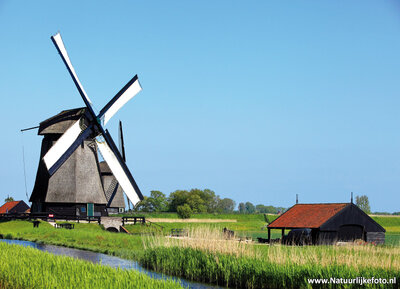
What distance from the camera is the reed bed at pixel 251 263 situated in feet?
40.8

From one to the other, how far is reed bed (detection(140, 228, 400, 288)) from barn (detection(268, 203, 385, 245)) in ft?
35.9

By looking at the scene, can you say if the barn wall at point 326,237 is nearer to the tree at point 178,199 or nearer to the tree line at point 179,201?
the tree line at point 179,201

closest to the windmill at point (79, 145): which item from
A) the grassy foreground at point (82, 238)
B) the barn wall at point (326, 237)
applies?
the grassy foreground at point (82, 238)

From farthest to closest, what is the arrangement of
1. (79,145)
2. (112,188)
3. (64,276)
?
1. (112,188)
2. (79,145)
3. (64,276)

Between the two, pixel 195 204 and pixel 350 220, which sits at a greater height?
pixel 350 220

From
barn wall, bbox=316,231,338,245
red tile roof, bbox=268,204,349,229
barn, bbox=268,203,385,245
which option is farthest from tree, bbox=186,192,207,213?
barn wall, bbox=316,231,338,245

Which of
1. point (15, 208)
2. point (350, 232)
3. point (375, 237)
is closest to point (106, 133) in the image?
point (350, 232)

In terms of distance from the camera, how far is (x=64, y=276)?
37.9 feet

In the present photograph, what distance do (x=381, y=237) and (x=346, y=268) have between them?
19279 mm

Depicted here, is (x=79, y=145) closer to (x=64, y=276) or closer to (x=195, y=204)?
(x=64, y=276)

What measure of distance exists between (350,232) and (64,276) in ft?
69.9

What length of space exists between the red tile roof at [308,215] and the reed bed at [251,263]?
11077 mm

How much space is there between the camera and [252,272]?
14180 mm

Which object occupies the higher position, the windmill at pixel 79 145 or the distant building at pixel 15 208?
the windmill at pixel 79 145
